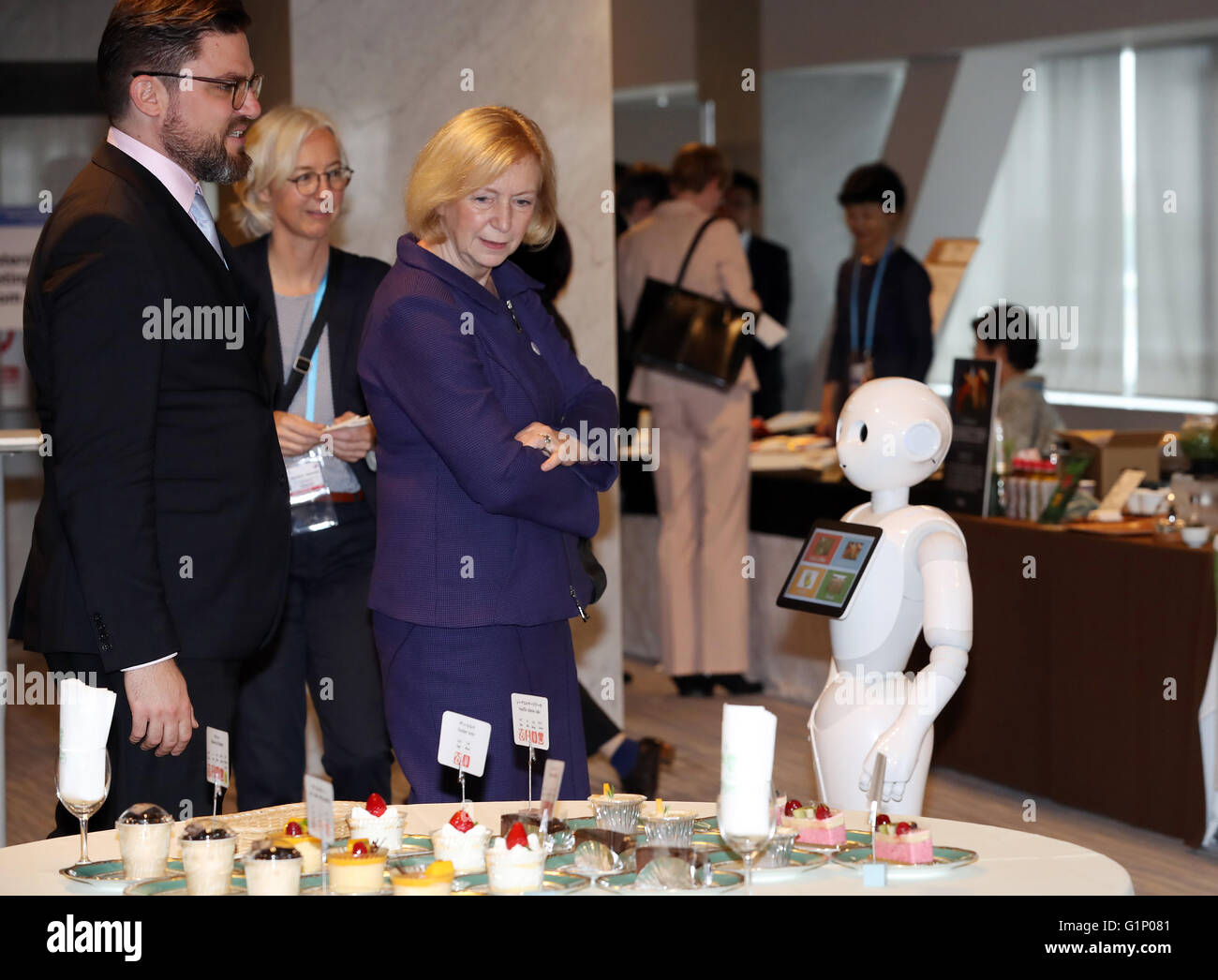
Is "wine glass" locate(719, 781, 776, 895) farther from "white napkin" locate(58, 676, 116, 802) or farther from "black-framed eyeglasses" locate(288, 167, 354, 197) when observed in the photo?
"black-framed eyeglasses" locate(288, 167, 354, 197)

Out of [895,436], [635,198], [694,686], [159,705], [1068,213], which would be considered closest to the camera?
[159,705]

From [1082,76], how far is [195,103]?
9.25 meters

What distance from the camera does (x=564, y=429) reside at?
105 inches

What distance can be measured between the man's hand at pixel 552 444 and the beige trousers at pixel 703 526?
3.45 meters

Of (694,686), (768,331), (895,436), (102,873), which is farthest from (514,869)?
(694,686)

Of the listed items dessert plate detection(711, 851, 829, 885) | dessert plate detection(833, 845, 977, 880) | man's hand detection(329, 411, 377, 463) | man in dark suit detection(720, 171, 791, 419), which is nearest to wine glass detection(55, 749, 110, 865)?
dessert plate detection(711, 851, 829, 885)

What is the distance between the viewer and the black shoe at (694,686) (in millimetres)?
6348

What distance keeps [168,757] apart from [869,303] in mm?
4614

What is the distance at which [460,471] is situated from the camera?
8.34ft

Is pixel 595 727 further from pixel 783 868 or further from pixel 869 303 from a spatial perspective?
pixel 869 303

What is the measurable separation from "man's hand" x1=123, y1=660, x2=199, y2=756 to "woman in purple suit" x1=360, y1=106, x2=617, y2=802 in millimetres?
421

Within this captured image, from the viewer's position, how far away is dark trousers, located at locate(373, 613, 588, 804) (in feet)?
8.52

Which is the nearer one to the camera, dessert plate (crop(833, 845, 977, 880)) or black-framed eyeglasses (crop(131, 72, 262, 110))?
dessert plate (crop(833, 845, 977, 880))

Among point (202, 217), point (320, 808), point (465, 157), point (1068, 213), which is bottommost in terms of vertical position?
point (320, 808)
